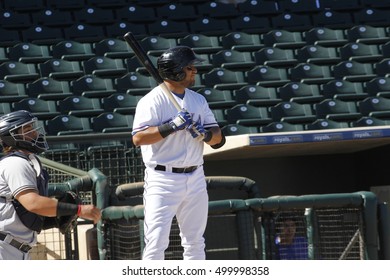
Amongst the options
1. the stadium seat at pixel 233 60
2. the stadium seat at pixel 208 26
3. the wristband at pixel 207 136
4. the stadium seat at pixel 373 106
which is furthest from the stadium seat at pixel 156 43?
the wristband at pixel 207 136

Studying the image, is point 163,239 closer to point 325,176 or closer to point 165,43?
point 325,176

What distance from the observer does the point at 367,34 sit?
10.9m

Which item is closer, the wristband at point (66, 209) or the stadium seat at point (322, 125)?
the wristband at point (66, 209)

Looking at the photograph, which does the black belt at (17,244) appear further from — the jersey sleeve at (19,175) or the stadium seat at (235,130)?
the stadium seat at (235,130)

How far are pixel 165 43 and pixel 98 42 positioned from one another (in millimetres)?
758

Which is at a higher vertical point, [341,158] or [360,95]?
[360,95]

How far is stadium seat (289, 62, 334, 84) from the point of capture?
397 inches

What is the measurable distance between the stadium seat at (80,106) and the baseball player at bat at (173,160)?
423 cm

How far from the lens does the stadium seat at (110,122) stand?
9.20 meters

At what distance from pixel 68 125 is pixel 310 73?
280cm

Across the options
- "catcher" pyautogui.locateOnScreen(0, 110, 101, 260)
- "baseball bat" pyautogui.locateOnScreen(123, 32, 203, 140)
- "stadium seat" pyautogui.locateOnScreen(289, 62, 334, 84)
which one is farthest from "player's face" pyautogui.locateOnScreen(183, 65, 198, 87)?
"stadium seat" pyautogui.locateOnScreen(289, 62, 334, 84)

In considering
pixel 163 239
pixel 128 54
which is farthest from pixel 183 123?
pixel 128 54

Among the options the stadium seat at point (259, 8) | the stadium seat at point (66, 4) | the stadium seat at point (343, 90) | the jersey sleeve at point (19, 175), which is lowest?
the jersey sleeve at point (19, 175)
